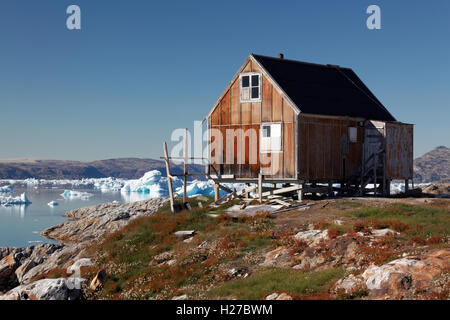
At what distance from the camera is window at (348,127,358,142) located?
35.5 metres

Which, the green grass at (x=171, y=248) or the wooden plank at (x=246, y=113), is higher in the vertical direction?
the wooden plank at (x=246, y=113)

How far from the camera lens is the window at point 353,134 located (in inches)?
1396

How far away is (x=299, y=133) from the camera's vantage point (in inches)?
1266

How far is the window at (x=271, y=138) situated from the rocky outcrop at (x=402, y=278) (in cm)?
1746

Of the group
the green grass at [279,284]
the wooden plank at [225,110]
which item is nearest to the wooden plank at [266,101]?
the wooden plank at [225,110]

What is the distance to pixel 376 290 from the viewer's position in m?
14.4

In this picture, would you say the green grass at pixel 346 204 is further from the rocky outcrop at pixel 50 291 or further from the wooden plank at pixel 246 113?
the rocky outcrop at pixel 50 291

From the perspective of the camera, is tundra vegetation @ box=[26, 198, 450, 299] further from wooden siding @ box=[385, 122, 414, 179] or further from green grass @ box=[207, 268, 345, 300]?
wooden siding @ box=[385, 122, 414, 179]

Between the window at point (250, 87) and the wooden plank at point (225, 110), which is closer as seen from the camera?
the window at point (250, 87)

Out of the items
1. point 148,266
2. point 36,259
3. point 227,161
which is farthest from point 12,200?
point 148,266

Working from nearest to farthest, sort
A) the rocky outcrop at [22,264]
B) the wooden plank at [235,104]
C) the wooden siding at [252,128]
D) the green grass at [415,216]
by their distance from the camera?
the green grass at [415,216] < the wooden siding at [252,128] < the rocky outcrop at [22,264] < the wooden plank at [235,104]
